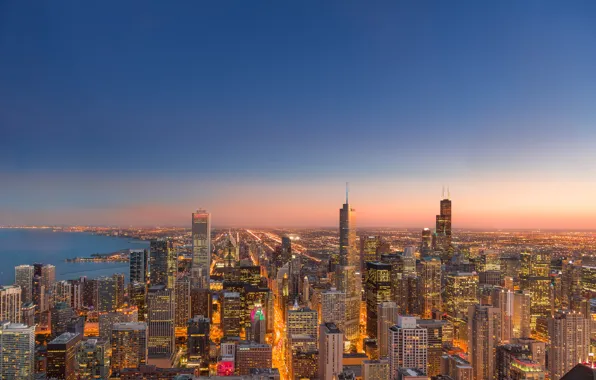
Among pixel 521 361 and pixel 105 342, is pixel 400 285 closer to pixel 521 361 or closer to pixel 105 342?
pixel 521 361

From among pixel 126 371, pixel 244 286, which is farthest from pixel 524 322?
pixel 126 371

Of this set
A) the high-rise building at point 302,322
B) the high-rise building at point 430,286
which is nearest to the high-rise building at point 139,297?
the high-rise building at point 302,322

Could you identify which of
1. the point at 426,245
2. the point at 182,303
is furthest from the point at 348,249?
the point at 182,303

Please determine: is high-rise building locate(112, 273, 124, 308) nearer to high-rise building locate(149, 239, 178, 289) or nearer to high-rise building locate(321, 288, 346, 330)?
high-rise building locate(149, 239, 178, 289)

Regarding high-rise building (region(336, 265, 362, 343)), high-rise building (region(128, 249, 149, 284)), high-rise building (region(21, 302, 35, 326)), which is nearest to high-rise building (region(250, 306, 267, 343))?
high-rise building (region(336, 265, 362, 343))

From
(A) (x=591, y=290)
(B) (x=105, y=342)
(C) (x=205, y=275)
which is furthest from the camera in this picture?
(C) (x=205, y=275)

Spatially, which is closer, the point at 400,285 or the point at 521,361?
the point at 521,361
